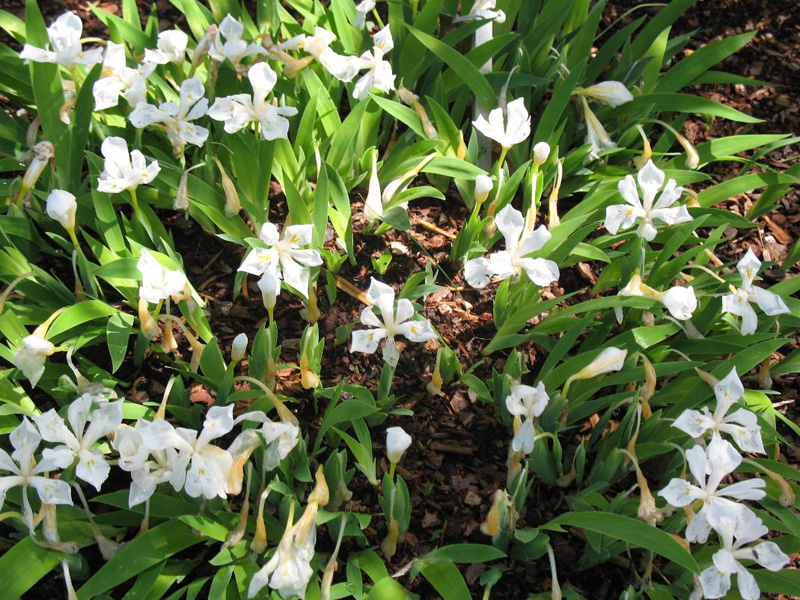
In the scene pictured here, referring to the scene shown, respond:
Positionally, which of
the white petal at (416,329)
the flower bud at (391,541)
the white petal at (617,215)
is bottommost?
the flower bud at (391,541)

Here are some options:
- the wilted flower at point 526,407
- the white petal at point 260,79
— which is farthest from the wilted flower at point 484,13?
the wilted flower at point 526,407

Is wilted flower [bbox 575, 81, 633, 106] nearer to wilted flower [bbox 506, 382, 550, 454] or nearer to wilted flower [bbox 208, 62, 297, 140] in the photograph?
wilted flower [bbox 208, 62, 297, 140]

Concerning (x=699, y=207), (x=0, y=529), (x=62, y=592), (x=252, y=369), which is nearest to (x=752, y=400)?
(x=699, y=207)

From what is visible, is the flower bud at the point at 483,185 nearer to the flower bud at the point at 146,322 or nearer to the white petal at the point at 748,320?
the white petal at the point at 748,320

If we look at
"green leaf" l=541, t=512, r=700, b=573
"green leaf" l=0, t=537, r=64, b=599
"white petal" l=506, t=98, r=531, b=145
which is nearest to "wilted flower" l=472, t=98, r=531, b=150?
"white petal" l=506, t=98, r=531, b=145

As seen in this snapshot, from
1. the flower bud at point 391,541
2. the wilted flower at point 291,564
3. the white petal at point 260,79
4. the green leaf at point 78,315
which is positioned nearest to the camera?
the wilted flower at point 291,564

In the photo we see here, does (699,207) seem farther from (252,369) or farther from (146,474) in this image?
(146,474)
